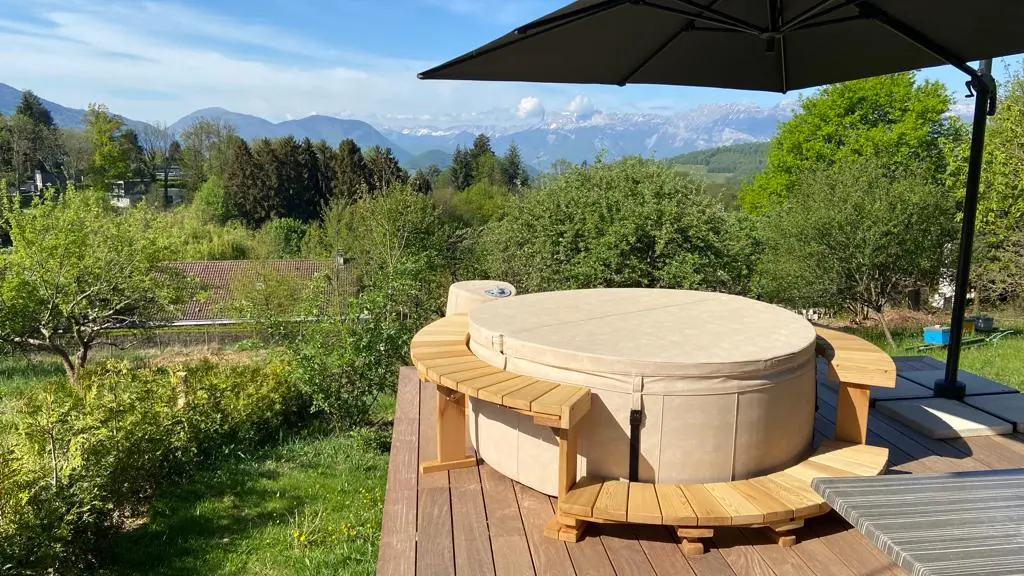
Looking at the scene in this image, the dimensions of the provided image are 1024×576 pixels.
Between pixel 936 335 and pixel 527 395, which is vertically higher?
pixel 527 395

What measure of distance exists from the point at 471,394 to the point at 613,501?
33.3 inches

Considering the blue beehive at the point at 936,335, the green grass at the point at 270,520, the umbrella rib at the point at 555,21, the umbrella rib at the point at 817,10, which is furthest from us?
the blue beehive at the point at 936,335

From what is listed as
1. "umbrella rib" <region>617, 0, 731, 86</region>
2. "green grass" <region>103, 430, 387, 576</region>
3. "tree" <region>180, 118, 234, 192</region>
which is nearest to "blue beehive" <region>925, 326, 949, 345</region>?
"umbrella rib" <region>617, 0, 731, 86</region>

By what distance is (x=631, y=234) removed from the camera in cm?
1063

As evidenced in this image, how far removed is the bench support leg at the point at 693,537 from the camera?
9.44ft

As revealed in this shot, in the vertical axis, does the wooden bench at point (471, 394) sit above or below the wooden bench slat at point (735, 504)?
above

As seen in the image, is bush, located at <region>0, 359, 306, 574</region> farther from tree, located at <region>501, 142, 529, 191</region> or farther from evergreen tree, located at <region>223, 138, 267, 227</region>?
tree, located at <region>501, 142, 529, 191</region>

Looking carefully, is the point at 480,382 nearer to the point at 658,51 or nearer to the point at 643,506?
the point at 643,506

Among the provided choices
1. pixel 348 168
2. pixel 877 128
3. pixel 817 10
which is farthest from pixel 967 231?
pixel 348 168

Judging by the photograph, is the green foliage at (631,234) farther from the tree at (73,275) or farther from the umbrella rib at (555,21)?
the tree at (73,275)

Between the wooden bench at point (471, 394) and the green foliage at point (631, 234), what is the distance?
6795 millimetres

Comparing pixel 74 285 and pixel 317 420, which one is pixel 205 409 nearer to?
pixel 317 420

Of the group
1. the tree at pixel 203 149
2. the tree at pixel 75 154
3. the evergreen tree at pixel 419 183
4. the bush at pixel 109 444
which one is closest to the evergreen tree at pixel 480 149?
the evergreen tree at pixel 419 183

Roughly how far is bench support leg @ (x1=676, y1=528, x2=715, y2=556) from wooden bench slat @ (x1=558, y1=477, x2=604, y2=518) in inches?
16.4
